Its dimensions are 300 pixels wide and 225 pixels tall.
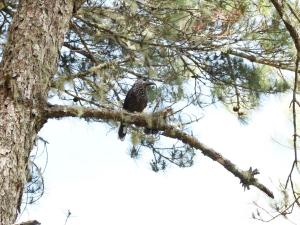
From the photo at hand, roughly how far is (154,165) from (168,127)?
5.61 ft

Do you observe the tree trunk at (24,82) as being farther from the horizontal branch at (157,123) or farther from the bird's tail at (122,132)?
the bird's tail at (122,132)

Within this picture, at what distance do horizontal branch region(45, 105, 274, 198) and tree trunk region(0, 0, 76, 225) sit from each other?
0.37 feet

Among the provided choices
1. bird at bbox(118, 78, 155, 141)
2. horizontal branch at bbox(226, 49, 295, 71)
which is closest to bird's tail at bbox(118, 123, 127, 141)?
bird at bbox(118, 78, 155, 141)

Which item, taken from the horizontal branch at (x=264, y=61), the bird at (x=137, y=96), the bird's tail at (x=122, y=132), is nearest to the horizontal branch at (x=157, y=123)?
the bird's tail at (x=122, y=132)

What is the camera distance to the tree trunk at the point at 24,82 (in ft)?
7.80

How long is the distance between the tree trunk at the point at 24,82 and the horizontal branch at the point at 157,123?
112 millimetres

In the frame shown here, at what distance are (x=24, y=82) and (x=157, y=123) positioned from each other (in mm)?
628

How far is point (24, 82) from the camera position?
102 inches

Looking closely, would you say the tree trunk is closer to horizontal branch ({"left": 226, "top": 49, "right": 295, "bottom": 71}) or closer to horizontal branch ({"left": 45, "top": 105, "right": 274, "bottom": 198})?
horizontal branch ({"left": 45, "top": 105, "right": 274, "bottom": 198})

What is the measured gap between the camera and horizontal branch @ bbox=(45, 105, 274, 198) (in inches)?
101

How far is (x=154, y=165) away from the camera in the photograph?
14.2ft

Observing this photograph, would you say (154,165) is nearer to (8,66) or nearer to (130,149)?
(130,149)

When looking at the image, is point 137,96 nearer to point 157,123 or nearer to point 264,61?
point 264,61

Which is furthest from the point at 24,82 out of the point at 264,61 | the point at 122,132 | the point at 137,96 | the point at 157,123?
the point at 264,61
